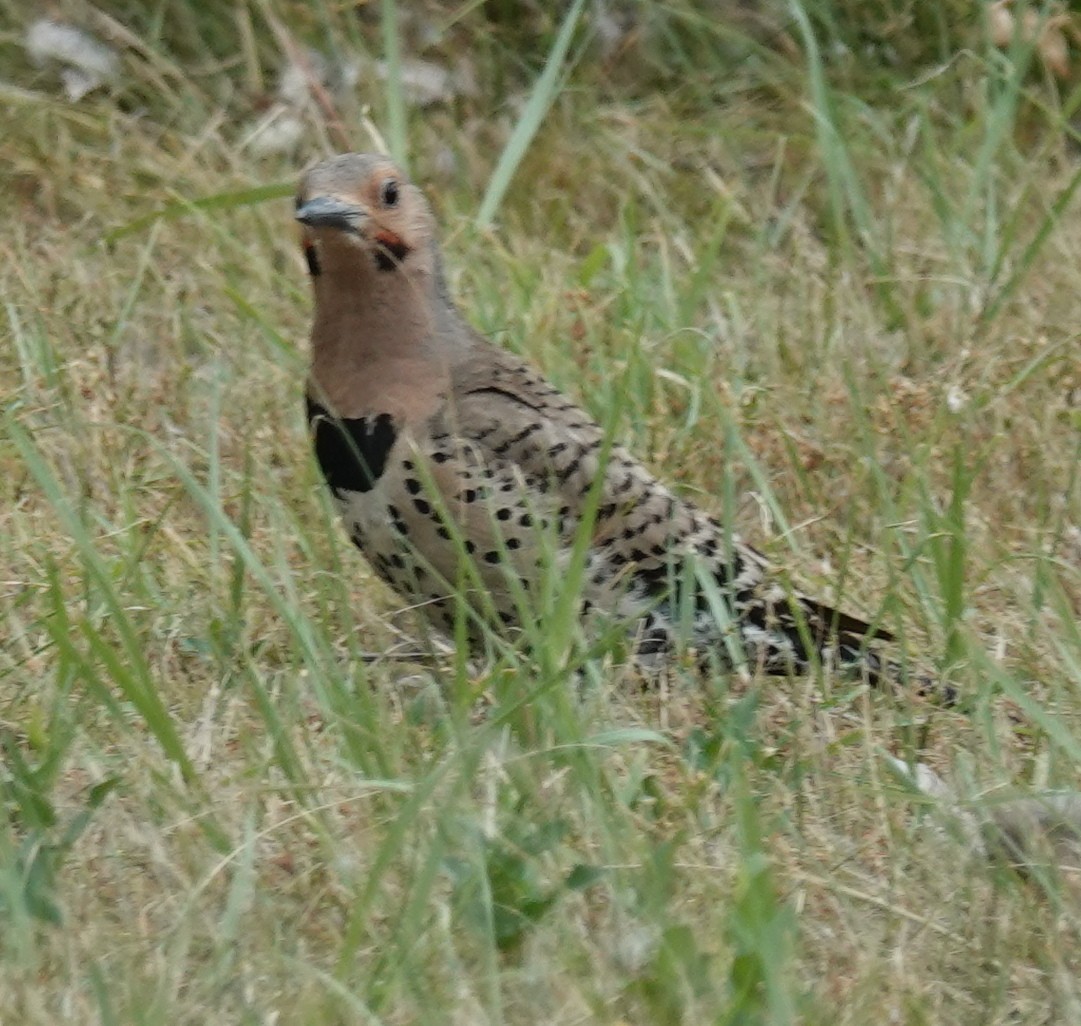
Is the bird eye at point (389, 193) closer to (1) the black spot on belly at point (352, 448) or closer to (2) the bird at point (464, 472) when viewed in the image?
(2) the bird at point (464, 472)

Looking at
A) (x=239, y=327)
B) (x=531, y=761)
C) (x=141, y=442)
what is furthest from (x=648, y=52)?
(x=531, y=761)

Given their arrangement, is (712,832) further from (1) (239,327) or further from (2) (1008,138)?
(2) (1008,138)

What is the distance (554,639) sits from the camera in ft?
10.7

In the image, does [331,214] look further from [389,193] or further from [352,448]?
[352,448]

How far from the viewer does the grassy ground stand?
2.82 meters

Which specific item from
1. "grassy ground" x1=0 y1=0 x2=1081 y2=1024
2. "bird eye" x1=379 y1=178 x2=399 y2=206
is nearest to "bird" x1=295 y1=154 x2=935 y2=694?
"bird eye" x1=379 y1=178 x2=399 y2=206

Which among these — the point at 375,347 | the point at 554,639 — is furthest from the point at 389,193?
the point at 554,639

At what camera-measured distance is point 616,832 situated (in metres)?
3.00

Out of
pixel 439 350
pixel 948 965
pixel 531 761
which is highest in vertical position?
pixel 439 350

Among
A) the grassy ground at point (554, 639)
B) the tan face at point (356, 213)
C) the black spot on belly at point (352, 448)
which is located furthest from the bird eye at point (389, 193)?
the grassy ground at point (554, 639)

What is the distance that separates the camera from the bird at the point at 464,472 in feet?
12.6

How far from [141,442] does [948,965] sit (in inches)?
84.5

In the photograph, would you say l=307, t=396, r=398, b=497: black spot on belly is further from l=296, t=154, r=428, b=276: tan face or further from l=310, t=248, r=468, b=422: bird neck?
l=296, t=154, r=428, b=276: tan face

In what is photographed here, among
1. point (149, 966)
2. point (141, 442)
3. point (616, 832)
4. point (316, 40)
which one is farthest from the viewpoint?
point (316, 40)
